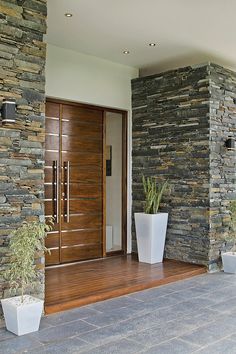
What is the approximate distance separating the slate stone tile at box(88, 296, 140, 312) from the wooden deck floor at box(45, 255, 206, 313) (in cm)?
7

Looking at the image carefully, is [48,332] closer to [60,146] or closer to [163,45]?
[60,146]

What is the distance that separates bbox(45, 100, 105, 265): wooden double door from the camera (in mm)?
5695

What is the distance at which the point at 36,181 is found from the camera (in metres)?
3.88

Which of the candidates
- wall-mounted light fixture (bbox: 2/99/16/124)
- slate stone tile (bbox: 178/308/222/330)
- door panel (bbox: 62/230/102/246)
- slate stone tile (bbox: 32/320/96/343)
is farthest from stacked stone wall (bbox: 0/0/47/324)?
door panel (bbox: 62/230/102/246)

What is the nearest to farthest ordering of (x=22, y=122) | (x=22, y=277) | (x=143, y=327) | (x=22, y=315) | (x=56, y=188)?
(x=22, y=315) < (x=22, y=277) < (x=143, y=327) < (x=22, y=122) < (x=56, y=188)

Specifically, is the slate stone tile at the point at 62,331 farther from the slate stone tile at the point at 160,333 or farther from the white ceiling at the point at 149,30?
the white ceiling at the point at 149,30

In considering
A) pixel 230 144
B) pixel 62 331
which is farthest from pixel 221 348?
pixel 230 144

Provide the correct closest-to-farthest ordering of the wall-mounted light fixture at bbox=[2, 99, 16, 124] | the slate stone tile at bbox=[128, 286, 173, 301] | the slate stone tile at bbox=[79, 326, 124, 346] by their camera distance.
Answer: the slate stone tile at bbox=[79, 326, 124, 346], the wall-mounted light fixture at bbox=[2, 99, 16, 124], the slate stone tile at bbox=[128, 286, 173, 301]

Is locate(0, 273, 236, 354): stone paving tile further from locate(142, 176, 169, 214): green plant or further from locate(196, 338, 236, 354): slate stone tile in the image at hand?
locate(142, 176, 169, 214): green plant

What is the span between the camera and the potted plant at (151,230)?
19.3ft

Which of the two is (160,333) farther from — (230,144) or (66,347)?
(230,144)

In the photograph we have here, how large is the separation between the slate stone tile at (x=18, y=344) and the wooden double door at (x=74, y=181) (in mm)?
2319

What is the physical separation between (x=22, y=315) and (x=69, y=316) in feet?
2.05

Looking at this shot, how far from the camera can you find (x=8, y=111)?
11.7ft
